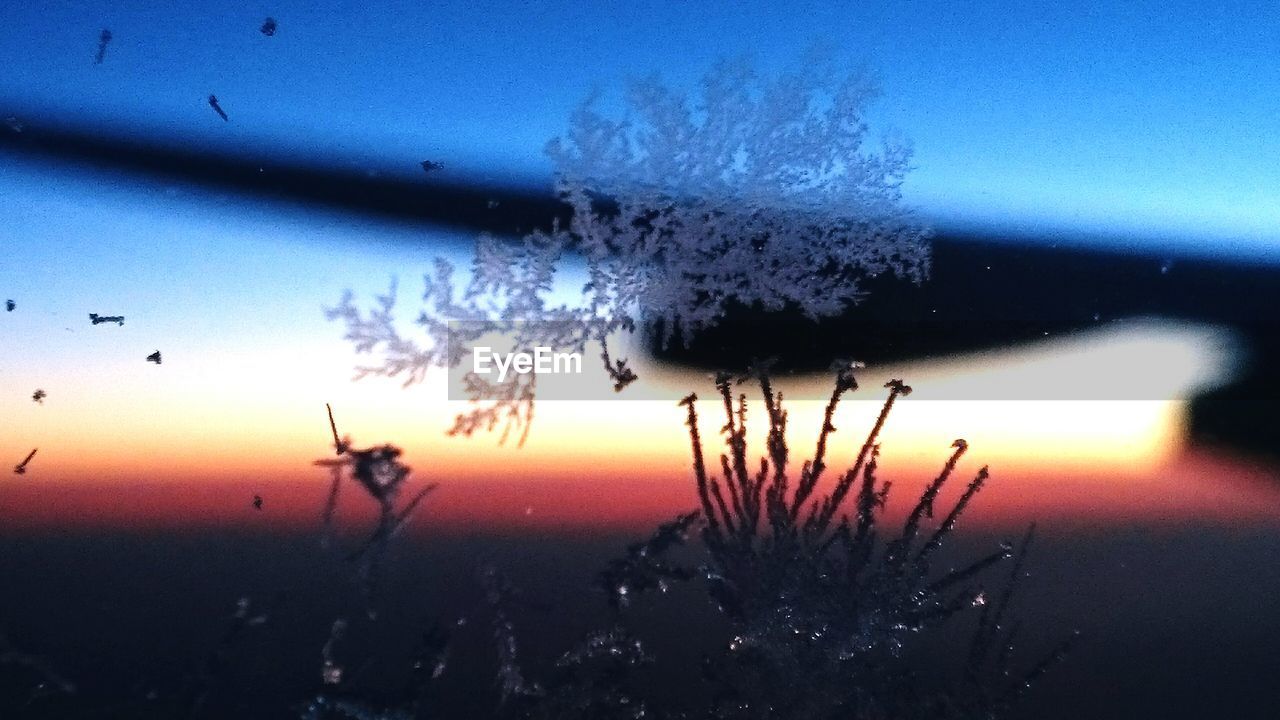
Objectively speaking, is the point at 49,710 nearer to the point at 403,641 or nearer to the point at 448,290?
the point at 403,641

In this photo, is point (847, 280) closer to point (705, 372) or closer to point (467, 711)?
point (705, 372)

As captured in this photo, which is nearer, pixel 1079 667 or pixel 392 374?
pixel 392 374

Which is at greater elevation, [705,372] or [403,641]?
[705,372]

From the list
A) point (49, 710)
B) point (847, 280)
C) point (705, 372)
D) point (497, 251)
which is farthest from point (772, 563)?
point (49, 710)

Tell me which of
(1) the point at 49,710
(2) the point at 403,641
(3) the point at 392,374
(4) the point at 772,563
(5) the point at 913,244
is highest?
(5) the point at 913,244

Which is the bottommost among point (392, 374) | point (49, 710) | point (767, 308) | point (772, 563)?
point (49, 710)

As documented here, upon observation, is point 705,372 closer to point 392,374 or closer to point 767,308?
point 767,308

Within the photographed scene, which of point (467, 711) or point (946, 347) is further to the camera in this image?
point (946, 347)

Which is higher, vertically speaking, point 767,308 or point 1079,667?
point 767,308

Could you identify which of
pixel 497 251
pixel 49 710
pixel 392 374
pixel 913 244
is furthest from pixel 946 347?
pixel 49 710
